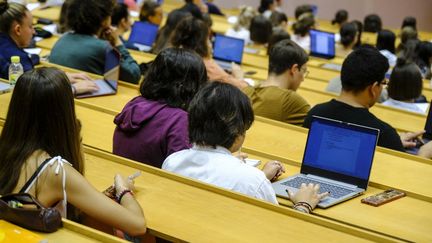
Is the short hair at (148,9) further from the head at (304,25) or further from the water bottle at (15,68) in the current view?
the water bottle at (15,68)

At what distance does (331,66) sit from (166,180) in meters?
3.95

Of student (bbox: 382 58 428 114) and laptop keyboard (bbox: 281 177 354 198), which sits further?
student (bbox: 382 58 428 114)

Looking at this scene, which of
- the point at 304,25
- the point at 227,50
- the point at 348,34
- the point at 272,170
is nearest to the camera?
the point at 272,170

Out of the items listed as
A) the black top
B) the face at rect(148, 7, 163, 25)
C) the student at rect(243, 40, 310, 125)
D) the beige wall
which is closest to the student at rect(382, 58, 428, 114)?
the student at rect(243, 40, 310, 125)

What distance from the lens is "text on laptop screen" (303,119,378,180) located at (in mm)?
2883

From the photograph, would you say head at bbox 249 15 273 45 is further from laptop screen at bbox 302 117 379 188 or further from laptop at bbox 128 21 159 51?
laptop screen at bbox 302 117 379 188

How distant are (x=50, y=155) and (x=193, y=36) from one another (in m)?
2.61

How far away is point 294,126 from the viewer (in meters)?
3.76

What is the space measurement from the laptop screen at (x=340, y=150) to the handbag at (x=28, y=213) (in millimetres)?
1226

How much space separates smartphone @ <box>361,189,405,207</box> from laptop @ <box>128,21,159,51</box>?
403 centimetres

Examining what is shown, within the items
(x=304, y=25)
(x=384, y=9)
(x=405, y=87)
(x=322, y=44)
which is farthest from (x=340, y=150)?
(x=384, y=9)

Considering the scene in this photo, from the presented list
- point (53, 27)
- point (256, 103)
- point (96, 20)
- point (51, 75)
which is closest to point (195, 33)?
point (96, 20)

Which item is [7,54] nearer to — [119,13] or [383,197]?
[119,13]

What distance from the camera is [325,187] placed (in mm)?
2879
